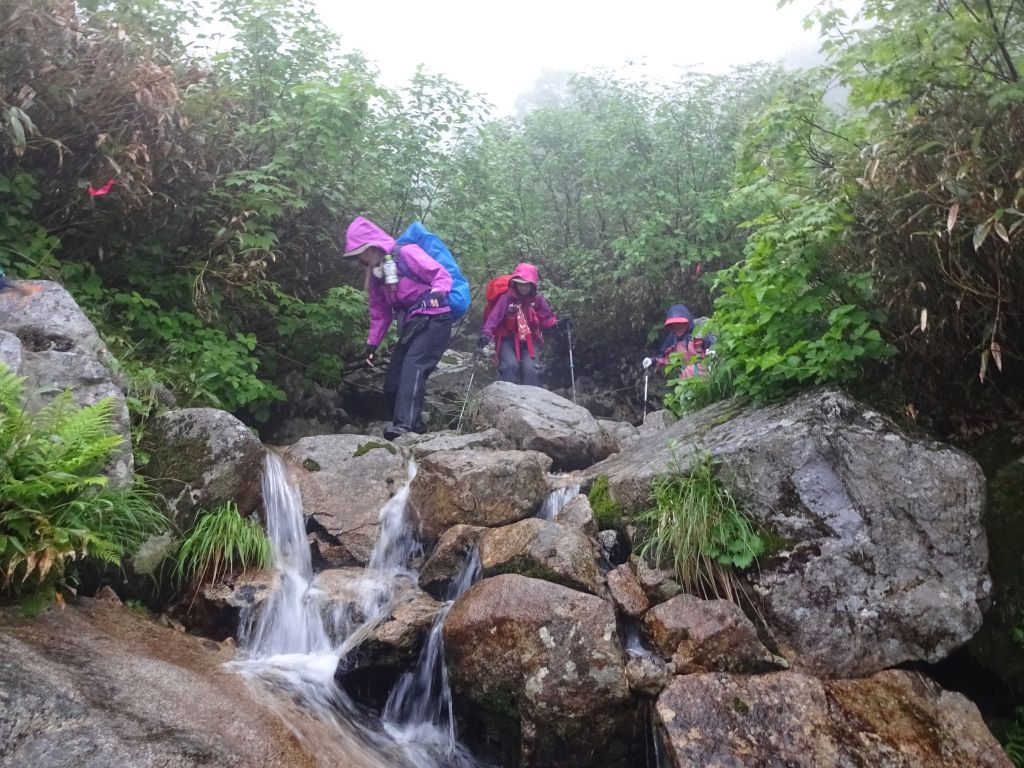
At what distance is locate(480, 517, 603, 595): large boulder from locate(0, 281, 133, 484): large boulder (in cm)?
276

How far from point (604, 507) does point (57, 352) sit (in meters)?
4.41

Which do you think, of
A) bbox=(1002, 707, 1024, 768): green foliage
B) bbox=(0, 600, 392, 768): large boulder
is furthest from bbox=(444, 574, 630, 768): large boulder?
bbox=(1002, 707, 1024, 768): green foliage

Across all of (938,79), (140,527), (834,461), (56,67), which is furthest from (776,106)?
(56,67)

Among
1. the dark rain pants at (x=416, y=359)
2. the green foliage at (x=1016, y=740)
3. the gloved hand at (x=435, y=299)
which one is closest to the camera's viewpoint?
the green foliage at (x=1016, y=740)

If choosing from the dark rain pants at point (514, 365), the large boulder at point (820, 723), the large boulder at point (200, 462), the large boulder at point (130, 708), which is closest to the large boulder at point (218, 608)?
the large boulder at point (200, 462)

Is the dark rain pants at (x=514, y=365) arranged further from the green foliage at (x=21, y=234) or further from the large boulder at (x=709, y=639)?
the large boulder at (x=709, y=639)

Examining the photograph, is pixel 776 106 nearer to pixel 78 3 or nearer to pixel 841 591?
pixel 841 591

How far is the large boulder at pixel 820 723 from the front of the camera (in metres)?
3.67

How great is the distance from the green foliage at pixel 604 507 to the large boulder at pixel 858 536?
0.96 meters

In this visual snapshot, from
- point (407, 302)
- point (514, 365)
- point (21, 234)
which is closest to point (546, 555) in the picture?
point (407, 302)

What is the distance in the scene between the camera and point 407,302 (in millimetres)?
8641

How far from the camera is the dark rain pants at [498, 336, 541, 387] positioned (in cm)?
1103

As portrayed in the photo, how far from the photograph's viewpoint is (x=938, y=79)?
417cm

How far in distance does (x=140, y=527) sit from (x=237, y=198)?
171 inches
